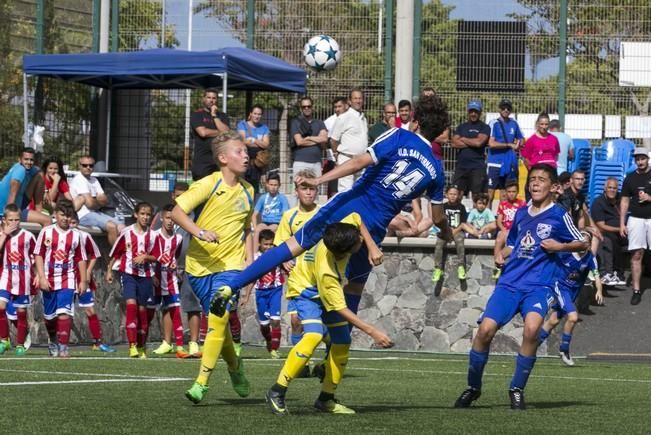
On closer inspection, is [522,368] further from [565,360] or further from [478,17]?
[478,17]

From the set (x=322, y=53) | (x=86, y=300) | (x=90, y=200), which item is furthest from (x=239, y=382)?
(x=322, y=53)

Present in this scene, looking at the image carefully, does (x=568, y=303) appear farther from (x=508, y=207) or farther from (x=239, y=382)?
(x=239, y=382)

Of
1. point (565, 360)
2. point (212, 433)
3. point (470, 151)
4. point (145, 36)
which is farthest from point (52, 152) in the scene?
point (212, 433)

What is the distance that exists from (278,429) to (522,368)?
2.75m

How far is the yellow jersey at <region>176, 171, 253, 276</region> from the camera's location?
10747 mm

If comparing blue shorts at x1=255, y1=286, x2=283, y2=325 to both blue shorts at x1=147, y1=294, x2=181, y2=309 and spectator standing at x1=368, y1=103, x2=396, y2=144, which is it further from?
spectator standing at x1=368, y1=103, x2=396, y2=144

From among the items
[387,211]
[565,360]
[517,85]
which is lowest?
[565,360]

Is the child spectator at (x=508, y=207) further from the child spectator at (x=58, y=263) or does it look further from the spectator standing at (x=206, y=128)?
the child spectator at (x=58, y=263)

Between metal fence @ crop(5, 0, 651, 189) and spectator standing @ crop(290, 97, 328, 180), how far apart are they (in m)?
1.77

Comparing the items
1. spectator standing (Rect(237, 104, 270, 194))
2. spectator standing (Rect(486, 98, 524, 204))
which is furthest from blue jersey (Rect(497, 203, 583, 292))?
spectator standing (Rect(486, 98, 524, 204))

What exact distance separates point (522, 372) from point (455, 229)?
11493 mm

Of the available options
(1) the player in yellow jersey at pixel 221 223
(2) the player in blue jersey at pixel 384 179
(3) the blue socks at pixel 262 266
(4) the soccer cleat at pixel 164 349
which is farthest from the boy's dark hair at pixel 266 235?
Answer: (3) the blue socks at pixel 262 266

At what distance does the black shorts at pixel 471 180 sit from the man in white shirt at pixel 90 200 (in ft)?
18.0

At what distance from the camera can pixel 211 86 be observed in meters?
25.5
